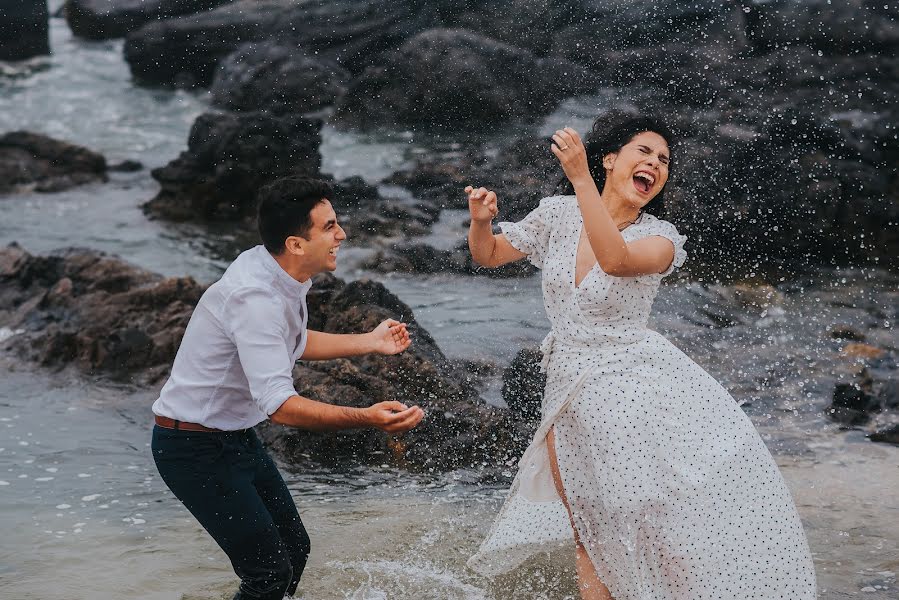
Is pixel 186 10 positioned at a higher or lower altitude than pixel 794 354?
higher

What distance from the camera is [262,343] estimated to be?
136 inches

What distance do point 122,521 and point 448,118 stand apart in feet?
38.0

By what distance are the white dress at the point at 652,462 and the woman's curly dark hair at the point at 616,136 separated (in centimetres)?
22

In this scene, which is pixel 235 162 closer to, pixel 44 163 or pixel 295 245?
pixel 44 163

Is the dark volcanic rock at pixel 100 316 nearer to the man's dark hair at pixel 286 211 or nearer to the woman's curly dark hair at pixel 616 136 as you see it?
the man's dark hair at pixel 286 211

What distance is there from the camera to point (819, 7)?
15883 mm

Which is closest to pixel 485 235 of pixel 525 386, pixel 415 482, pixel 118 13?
pixel 415 482

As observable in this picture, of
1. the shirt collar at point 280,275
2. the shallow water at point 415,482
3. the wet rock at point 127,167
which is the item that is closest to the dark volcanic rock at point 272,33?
the wet rock at point 127,167

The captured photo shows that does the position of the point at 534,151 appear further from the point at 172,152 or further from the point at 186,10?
the point at 186,10

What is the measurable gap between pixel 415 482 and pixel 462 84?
36.3 feet

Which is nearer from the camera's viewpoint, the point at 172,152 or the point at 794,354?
the point at 794,354

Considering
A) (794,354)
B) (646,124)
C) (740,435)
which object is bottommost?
(794,354)

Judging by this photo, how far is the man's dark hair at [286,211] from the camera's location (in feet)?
12.1

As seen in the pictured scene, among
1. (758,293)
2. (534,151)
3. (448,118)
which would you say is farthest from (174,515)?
(448,118)
